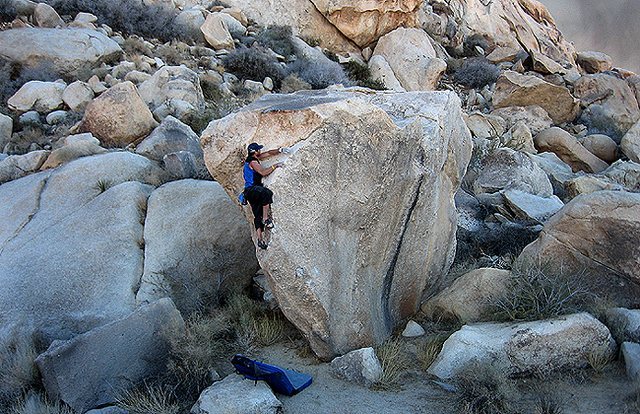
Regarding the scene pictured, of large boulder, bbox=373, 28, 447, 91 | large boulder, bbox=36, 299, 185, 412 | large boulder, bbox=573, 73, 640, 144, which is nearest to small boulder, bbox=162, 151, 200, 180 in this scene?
large boulder, bbox=36, 299, 185, 412

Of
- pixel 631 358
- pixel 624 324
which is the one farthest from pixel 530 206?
pixel 631 358

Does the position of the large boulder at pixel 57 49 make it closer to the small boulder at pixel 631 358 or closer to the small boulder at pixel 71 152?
the small boulder at pixel 71 152

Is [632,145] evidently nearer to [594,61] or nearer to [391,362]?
[391,362]

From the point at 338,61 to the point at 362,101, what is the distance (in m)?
15.1

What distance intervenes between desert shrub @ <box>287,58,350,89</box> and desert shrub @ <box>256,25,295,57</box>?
87cm

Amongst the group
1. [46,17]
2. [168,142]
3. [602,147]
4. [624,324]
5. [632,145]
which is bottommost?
[602,147]

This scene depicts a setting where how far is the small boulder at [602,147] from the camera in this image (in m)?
16.9

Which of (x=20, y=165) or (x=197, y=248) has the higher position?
(x=197, y=248)

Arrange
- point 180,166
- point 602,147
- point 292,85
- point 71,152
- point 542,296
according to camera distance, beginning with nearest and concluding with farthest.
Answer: point 542,296 → point 180,166 → point 71,152 → point 292,85 → point 602,147

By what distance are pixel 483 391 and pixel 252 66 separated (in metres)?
12.3

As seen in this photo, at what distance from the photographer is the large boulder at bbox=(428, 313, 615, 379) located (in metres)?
5.71

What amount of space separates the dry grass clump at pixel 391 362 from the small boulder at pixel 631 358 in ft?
7.34

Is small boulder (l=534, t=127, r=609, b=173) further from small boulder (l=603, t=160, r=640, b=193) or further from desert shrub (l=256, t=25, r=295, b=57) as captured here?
desert shrub (l=256, t=25, r=295, b=57)

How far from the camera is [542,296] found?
249 inches
